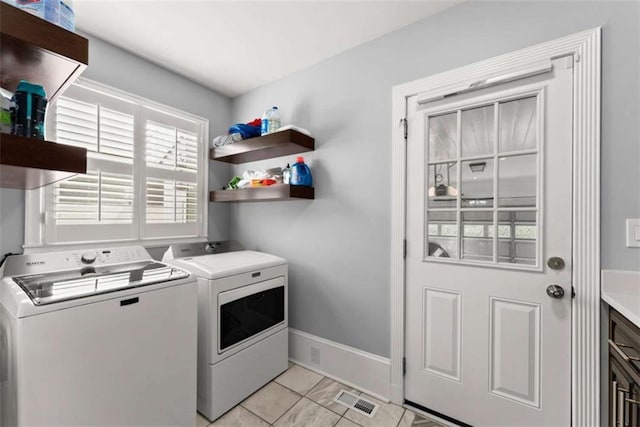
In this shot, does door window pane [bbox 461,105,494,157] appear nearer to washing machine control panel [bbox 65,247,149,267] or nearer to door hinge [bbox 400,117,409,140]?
door hinge [bbox 400,117,409,140]

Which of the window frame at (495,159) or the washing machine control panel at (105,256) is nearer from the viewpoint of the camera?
the window frame at (495,159)

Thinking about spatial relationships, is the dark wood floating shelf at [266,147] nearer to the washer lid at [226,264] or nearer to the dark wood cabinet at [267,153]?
the dark wood cabinet at [267,153]

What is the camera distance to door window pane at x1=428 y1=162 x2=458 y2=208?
5.26 feet

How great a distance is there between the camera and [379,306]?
1.85 m

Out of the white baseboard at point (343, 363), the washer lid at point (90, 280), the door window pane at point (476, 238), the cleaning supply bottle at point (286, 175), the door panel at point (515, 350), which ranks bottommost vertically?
the white baseboard at point (343, 363)

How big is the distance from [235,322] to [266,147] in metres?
1.30

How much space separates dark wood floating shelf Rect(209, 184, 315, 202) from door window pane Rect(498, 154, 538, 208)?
1.26 metres

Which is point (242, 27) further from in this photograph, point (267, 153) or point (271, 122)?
point (267, 153)

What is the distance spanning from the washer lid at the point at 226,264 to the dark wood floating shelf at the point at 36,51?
1.13 metres

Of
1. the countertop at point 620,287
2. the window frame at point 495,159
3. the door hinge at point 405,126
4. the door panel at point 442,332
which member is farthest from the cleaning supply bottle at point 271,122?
the countertop at point 620,287

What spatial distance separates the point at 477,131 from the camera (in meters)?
1.54

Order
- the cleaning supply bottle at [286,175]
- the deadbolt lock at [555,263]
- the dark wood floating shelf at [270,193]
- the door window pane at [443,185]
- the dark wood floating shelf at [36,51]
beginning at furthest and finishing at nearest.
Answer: the cleaning supply bottle at [286,175] < the dark wood floating shelf at [270,193] < the door window pane at [443,185] < the deadbolt lock at [555,263] < the dark wood floating shelf at [36,51]

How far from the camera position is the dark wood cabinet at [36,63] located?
806 millimetres

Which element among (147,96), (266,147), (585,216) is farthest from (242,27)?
(585,216)
